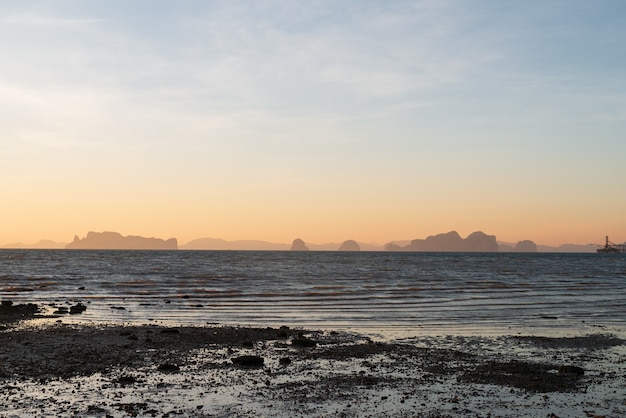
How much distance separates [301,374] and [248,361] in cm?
247

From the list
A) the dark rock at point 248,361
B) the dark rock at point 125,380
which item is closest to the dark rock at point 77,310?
the dark rock at point 248,361

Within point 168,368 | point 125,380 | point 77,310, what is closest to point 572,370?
point 168,368

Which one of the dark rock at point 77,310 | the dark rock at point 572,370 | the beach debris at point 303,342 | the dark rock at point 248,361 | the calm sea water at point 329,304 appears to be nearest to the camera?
the dark rock at point 572,370

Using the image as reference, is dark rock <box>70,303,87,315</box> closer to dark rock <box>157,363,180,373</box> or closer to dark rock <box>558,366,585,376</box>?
dark rock <box>157,363,180,373</box>

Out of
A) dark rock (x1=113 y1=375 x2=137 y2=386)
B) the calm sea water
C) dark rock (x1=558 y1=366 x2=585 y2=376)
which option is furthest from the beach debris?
dark rock (x1=558 y1=366 x2=585 y2=376)

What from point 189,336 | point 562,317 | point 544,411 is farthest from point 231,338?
point 562,317

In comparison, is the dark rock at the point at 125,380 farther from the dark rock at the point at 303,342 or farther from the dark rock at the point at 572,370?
the dark rock at the point at 572,370

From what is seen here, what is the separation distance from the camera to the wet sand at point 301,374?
15492mm

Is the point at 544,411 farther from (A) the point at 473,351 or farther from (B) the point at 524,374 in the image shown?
(A) the point at 473,351

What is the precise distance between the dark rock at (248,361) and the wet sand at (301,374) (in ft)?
0.14

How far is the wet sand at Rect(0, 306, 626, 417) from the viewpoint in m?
15.5

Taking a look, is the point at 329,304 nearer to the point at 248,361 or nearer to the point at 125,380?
the point at 248,361

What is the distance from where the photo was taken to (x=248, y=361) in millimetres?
21188

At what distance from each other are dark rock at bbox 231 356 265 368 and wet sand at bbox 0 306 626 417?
0.14 feet
